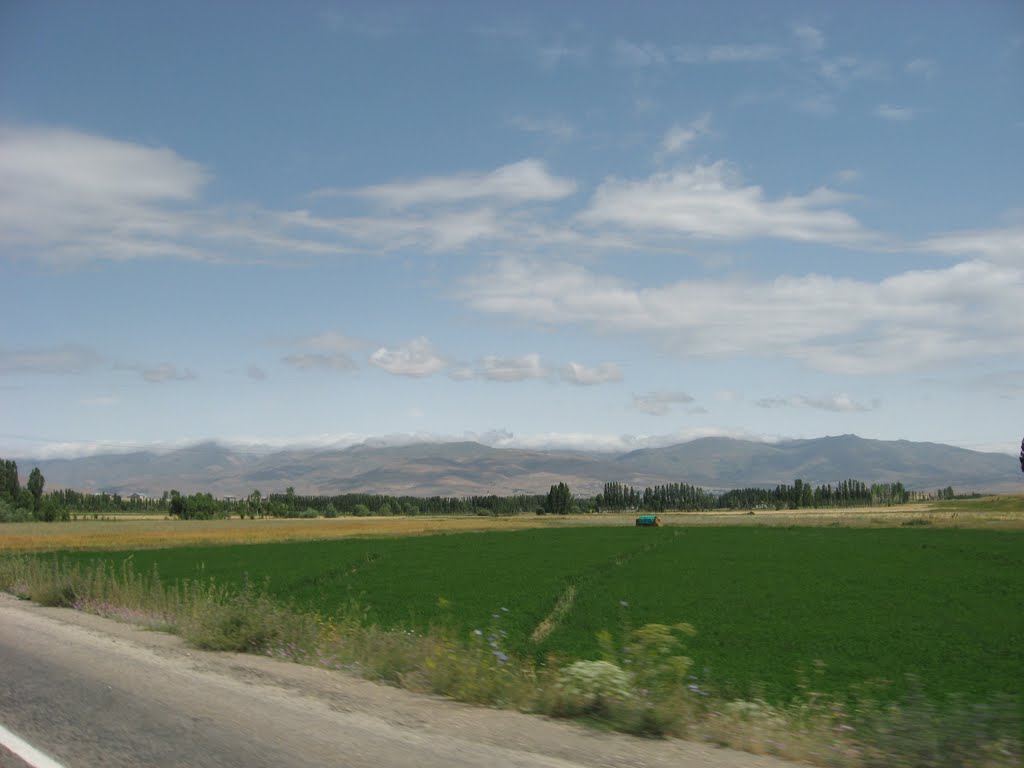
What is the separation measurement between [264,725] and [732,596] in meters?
28.7

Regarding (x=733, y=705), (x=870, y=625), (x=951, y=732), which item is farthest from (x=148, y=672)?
(x=870, y=625)

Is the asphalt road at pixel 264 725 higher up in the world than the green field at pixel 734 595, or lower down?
higher up

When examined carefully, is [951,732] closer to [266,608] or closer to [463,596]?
[266,608]

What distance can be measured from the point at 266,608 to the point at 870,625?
2019cm

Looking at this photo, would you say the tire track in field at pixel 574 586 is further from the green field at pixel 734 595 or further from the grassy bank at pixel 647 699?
the grassy bank at pixel 647 699

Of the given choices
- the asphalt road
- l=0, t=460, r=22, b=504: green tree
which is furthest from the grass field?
l=0, t=460, r=22, b=504: green tree

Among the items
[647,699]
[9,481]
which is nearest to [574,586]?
→ [647,699]

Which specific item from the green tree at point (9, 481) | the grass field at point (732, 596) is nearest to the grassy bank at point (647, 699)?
the grass field at point (732, 596)

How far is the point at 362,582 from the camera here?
135ft

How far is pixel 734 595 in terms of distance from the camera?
3459 centimetres

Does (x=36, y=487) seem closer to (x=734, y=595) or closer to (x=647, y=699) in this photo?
(x=734, y=595)

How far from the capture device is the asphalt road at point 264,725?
25.8 ft

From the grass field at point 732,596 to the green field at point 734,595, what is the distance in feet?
0.29

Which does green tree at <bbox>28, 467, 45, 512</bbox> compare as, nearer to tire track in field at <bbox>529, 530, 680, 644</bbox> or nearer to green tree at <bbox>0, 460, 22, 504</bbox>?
green tree at <bbox>0, 460, 22, 504</bbox>
